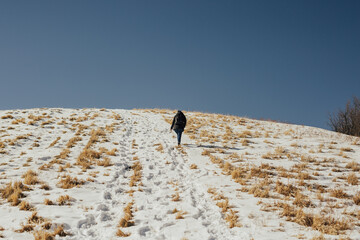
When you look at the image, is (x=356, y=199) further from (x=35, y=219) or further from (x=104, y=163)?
(x=104, y=163)

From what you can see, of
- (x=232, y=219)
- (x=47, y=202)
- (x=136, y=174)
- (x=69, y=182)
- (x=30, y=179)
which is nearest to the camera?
(x=232, y=219)

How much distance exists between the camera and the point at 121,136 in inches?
653

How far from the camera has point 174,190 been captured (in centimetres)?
745

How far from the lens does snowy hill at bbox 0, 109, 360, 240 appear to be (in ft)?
15.9

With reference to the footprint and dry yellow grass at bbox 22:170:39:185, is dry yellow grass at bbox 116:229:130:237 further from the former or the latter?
dry yellow grass at bbox 22:170:39:185

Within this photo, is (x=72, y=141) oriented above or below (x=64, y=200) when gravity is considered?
above

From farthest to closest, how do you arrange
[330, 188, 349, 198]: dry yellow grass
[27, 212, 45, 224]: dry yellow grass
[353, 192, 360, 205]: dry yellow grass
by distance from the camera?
[330, 188, 349, 198]: dry yellow grass, [353, 192, 360, 205]: dry yellow grass, [27, 212, 45, 224]: dry yellow grass

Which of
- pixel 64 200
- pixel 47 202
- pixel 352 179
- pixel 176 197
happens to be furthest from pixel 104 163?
pixel 352 179

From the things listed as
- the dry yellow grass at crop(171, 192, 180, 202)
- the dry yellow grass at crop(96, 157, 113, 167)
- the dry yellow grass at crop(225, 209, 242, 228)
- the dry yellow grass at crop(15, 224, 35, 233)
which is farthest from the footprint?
the dry yellow grass at crop(225, 209, 242, 228)

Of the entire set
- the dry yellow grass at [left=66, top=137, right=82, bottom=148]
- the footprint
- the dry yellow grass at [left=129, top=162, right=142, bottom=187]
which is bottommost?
the footprint

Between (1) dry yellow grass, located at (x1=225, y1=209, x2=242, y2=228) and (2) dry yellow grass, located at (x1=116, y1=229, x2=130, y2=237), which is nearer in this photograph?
(2) dry yellow grass, located at (x1=116, y1=229, x2=130, y2=237)

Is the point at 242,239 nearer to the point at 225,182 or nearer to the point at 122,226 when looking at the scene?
the point at 122,226

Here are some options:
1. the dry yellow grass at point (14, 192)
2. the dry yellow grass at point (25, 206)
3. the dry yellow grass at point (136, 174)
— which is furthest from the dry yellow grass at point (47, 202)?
the dry yellow grass at point (136, 174)

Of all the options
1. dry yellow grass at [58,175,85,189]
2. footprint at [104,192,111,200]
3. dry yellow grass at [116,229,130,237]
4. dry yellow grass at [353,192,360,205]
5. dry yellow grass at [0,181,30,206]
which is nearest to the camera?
dry yellow grass at [116,229,130,237]
